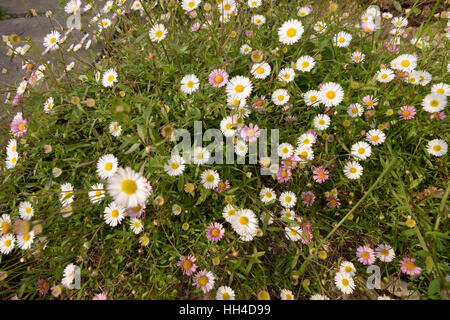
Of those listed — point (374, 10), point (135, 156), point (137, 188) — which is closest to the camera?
point (137, 188)

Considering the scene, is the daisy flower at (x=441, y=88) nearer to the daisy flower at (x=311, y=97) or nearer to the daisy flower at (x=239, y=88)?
the daisy flower at (x=311, y=97)

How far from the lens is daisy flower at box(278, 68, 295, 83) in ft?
4.72

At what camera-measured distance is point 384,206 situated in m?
1.34

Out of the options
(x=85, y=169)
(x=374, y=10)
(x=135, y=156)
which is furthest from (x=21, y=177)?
(x=374, y=10)

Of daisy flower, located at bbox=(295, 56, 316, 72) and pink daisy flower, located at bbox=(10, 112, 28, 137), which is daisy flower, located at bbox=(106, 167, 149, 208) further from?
daisy flower, located at bbox=(295, 56, 316, 72)

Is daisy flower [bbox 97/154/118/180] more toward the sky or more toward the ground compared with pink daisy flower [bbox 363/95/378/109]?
more toward the ground

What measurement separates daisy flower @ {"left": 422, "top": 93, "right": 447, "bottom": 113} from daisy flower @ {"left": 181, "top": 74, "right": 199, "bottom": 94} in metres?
1.21

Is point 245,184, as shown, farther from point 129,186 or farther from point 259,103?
point 129,186

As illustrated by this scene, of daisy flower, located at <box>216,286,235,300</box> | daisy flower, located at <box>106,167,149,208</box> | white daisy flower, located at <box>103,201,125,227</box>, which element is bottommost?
daisy flower, located at <box>216,286,235,300</box>

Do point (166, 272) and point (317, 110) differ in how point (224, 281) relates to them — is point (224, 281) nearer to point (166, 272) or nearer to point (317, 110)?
point (166, 272)

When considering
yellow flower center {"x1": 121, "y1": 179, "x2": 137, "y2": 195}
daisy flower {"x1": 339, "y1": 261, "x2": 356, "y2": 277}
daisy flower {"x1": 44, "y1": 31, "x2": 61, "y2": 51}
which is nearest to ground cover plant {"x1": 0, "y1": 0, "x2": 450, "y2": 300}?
daisy flower {"x1": 339, "y1": 261, "x2": 356, "y2": 277}

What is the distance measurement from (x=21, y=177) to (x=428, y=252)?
2.16 meters

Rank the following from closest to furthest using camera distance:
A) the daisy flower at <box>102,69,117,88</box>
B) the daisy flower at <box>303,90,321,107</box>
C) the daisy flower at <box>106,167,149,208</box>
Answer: the daisy flower at <box>106,167,149,208</box>, the daisy flower at <box>303,90,321,107</box>, the daisy flower at <box>102,69,117,88</box>

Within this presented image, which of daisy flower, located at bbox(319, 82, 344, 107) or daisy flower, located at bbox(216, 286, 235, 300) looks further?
daisy flower, located at bbox(319, 82, 344, 107)
